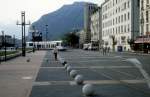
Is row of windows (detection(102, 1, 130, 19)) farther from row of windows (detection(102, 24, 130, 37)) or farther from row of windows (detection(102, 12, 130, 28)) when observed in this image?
row of windows (detection(102, 24, 130, 37))

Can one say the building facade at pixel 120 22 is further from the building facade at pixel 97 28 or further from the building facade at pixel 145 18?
the building facade at pixel 145 18

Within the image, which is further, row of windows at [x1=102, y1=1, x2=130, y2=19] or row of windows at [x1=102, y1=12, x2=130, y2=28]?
row of windows at [x1=102, y1=1, x2=130, y2=19]

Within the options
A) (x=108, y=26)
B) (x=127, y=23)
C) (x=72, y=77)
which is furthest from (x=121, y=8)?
(x=72, y=77)

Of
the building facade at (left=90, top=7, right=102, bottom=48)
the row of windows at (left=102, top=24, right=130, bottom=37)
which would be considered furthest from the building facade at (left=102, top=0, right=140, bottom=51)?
the building facade at (left=90, top=7, right=102, bottom=48)

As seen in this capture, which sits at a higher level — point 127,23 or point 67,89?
point 127,23

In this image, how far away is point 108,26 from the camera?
478ft

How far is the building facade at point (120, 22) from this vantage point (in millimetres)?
110438

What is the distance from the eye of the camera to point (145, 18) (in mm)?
93375

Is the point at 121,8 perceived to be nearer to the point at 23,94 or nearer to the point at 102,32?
the point at 102,32

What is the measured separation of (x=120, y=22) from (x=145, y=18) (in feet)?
99.8

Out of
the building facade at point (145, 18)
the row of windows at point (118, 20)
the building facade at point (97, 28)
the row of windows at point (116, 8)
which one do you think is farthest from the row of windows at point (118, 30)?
the building facade at point (145, 18)

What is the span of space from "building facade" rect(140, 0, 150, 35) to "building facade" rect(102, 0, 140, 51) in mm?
11623

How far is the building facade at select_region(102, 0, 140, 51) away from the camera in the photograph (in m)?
110

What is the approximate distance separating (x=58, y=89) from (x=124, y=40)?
99009 millimetres
